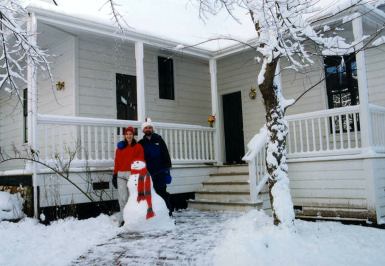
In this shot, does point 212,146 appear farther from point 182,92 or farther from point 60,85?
point 60,85

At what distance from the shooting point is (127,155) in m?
7.55

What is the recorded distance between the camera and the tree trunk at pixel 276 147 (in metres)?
6.05

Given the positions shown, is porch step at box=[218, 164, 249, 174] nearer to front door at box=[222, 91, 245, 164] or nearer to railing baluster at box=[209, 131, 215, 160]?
railing baluster at box=[209, 131, 215, 160]

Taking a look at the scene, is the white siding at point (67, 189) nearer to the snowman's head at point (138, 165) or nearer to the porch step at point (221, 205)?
the porch step at point (221, 205)

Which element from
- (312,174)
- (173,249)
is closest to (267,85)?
(173,249)

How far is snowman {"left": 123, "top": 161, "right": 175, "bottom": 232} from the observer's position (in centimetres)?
680

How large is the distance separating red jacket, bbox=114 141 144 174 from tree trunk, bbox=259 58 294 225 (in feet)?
8.27

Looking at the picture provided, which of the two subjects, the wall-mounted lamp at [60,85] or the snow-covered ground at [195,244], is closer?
the snow-covered ground at [195,244]

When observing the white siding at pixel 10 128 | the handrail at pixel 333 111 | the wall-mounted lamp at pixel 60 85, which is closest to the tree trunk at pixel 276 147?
the handrail at pixel 333 111

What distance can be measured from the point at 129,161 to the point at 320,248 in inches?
147

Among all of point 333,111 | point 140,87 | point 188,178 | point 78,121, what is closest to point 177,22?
point 140,87

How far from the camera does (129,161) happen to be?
7.56m

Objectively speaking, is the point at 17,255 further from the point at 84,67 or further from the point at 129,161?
the point at 84,67

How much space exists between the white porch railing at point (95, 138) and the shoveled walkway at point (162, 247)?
2417 mm
